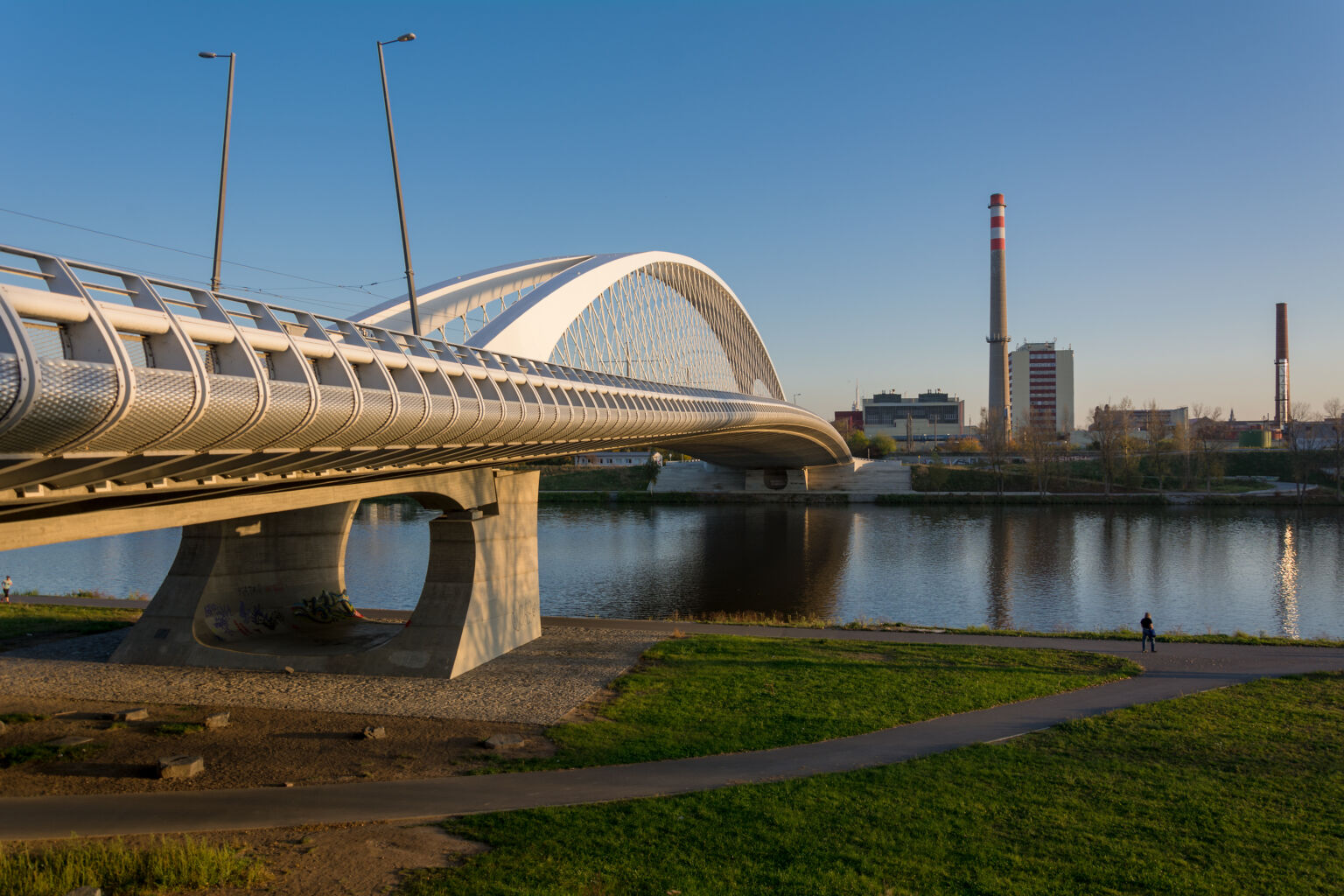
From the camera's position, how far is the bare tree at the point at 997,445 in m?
78.3

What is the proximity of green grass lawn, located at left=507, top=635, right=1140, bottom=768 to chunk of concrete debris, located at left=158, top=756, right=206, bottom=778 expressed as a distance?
3.81 m

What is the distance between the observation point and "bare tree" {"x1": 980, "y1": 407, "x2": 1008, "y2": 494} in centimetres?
7829

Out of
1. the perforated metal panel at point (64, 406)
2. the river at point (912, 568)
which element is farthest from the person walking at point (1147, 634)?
the perforated metal panel at point (64, 406)

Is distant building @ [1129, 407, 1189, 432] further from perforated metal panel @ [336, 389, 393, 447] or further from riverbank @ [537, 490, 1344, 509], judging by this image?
perforated metal panel @ [336, 389, 393, 447]

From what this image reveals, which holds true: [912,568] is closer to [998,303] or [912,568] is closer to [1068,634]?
[1068,634]

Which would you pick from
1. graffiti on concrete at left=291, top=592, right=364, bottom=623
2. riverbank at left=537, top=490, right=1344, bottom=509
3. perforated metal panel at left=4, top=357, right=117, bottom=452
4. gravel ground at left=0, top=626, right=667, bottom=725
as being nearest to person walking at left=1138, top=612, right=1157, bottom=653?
gravel ground at left=0, top=626, right=667, bottom=725

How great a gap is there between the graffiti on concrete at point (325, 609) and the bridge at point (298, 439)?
0.19 feet

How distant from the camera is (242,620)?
19.1 m

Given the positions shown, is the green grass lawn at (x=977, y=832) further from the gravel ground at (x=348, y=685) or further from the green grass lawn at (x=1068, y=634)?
the green grass lawn at (x=1068, y=634)

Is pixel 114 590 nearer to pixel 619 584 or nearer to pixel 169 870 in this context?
pixel 619 584

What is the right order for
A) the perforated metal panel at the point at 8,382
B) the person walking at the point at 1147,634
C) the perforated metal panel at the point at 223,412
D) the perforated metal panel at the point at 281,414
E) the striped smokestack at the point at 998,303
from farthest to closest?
the striped smokestack at the point at 998,303, the person walking at the point at 1147,634, the perforated metal panel at the point at 281,414, the perforated metal panel at the point at 223,412, the perforated metal panel at the point at 8,382

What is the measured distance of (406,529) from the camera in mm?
52656

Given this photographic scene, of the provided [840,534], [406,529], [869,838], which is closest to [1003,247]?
[840,534]

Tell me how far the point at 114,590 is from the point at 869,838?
32.7 metres
